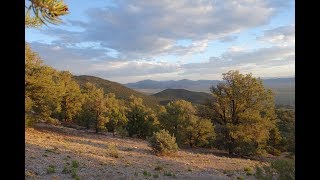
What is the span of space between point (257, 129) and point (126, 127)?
69.1 feet

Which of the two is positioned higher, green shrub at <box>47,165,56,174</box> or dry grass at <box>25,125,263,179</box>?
green shrub at <box>47,165,56,174</box>

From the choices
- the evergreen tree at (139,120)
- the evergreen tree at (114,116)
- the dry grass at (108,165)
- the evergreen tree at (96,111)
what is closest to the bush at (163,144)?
the dry grass at (108,165)

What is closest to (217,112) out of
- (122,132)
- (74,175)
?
(122,132)

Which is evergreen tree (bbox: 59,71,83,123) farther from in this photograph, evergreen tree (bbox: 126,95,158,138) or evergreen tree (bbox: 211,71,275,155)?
evergreen tree (bbox: 211,71,275,155)

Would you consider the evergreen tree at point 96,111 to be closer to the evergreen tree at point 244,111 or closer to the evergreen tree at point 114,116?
the evergreen tree at point 114,116

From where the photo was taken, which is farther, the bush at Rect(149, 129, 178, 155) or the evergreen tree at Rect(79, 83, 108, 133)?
the evergreen tree at Rect(79, 83, 108, 133)

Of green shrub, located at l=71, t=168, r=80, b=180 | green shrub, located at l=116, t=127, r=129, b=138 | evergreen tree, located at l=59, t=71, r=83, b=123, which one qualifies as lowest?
green shrub, located at l=116, t=127, r=129, b=138

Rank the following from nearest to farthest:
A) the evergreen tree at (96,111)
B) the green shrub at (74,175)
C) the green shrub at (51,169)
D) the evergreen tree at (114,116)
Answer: the green shrub at (74,175)
the green shrub at (51,169)
the evergreen tree at (96,111)
the evergreen tree at (114,116)

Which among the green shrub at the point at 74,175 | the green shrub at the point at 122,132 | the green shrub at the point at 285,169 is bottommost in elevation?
the green shrub at the point at 122,132

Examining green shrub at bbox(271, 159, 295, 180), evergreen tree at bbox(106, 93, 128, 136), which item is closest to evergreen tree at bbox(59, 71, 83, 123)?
evergreen tree at bbox(106, 93, 128, 136)

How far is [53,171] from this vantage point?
17312mm

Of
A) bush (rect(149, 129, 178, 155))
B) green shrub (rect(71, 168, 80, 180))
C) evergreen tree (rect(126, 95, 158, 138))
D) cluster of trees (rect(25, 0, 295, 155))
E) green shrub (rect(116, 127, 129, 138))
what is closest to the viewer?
green shrub (rect(71, 168, 80, 180))
